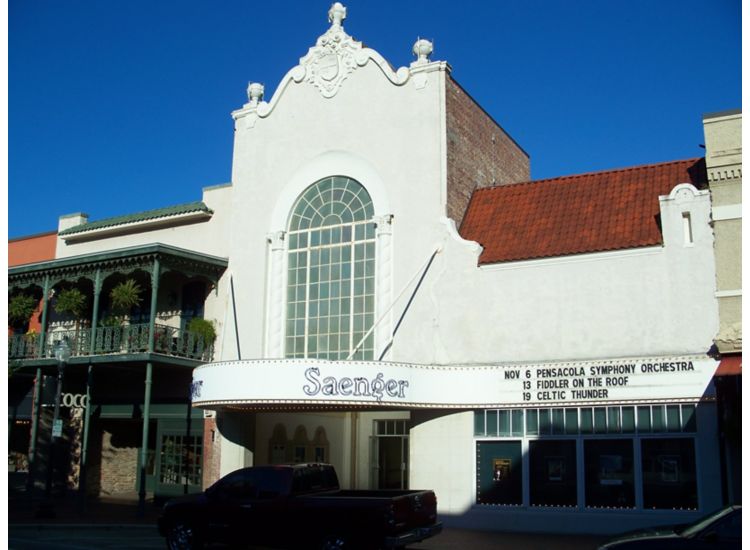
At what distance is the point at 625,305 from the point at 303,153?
10.4 metres

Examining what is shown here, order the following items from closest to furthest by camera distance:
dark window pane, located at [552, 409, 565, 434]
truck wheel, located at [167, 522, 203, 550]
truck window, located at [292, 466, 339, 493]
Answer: truck window, located at [292, 466, 339, 493] → truck wheel, located at [167, 522, 203, 550] → dark window pane, located at [552, 409, 565, 434]

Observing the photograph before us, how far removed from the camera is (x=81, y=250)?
1134 inches

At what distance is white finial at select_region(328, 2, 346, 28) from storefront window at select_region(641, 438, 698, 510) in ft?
47.3

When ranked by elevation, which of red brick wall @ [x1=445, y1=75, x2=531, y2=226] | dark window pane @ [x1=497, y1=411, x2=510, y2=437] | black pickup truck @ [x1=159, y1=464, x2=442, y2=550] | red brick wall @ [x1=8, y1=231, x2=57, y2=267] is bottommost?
black pickup truck @ [x1=159, y1=464, x2=442, y2=550]

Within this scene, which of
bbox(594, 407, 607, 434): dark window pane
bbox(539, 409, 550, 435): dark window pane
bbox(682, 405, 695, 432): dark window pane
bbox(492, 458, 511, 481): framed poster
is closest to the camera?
bbox(682, 405, 695, 432): dark window pane

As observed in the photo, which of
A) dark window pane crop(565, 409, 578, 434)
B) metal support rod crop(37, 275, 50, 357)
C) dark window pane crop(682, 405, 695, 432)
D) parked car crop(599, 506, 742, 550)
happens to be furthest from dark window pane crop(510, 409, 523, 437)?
metal support rod crop(37, 275, 50, 357)

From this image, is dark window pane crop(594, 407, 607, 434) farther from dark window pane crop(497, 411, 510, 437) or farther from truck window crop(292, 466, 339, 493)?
truck window crop(292, 466, 339, 493)

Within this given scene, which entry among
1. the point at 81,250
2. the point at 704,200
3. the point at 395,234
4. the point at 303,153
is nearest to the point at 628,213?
the point at 704,200

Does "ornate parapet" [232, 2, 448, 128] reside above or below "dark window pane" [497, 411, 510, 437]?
above

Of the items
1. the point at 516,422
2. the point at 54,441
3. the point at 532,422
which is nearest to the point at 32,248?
the point at 54,441

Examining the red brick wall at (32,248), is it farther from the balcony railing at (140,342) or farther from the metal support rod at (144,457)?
the metal support rod at (144,457)

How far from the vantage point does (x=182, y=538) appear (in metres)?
15.9

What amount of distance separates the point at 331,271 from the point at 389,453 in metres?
6.26

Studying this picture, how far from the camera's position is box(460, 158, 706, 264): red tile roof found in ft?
66.1
